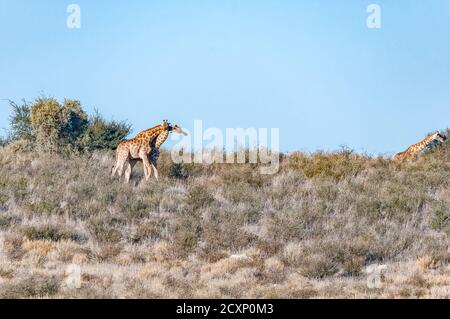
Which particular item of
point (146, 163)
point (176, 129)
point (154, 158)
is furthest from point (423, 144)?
point (146, 163)

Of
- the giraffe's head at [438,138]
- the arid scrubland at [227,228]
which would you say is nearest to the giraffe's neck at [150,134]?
→ the arid scrubland at [227,228]

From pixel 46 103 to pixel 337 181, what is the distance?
365 inches

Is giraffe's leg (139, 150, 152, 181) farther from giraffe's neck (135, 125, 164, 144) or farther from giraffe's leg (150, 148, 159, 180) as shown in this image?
giraffe's neck (135, 125, 164, 144)

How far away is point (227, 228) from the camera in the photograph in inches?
756

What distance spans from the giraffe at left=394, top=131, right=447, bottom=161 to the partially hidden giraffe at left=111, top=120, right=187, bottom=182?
7.73m

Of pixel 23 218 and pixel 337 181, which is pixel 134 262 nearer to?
pixel 23 218

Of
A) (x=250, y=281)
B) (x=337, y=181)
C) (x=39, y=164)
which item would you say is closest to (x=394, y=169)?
(x=337, y=181)

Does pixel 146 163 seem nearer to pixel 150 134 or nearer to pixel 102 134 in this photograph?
pixel 150 134

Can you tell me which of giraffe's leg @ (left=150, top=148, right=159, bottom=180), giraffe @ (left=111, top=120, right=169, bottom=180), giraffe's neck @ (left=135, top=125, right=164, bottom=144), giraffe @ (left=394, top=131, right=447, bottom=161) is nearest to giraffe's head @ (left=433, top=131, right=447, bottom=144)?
giraffe @ (left=394, top=131, right=447, bottom=161)

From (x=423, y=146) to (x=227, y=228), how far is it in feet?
36.7

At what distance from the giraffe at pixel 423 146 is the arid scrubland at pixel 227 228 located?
1.83 feet

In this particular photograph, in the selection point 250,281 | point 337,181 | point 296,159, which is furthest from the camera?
point 296,159

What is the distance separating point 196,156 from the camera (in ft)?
88.5

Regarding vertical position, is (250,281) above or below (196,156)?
below
